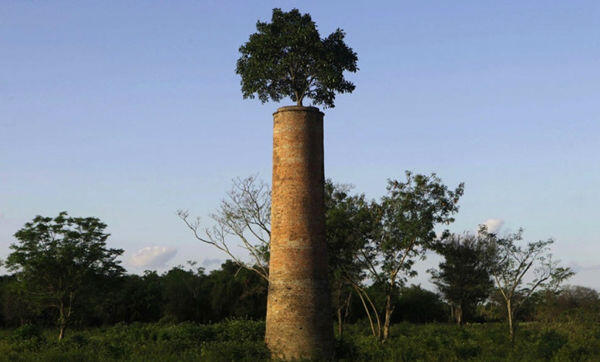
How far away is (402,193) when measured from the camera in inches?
1266

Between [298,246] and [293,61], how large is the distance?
7.48 meters

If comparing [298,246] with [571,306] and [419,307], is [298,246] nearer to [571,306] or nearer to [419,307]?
[419,307]

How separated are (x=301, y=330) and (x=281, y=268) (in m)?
2.31

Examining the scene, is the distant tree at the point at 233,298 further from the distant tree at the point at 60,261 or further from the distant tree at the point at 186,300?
the distant tree at the point at 60,261

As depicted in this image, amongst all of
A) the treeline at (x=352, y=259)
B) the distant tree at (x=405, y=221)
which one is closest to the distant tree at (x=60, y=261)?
the treeline at (x=352, y=259)

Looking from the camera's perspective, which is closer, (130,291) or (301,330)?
(301,330)

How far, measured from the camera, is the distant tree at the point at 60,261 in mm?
35250

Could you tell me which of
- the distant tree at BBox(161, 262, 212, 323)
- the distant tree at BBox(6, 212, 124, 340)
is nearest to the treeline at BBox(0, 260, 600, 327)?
the distant tree at BBox(161, 262, 212, 323)

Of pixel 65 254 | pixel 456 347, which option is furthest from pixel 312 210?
pixel 65 254

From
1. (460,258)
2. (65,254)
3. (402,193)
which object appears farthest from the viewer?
(460,258)

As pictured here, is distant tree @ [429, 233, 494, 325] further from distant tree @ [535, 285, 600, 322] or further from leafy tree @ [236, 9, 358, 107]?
leafy tree @ [236, 9, 358, 107]

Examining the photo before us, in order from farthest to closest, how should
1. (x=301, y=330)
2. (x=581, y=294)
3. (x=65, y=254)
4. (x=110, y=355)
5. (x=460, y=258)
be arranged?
(x=581, y=294)
(x=460, y=258)
(x=65, y=254)
(x=110, y=355)
(x=301, y=330)

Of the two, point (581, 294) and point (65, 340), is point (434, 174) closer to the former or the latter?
point (65, 340)

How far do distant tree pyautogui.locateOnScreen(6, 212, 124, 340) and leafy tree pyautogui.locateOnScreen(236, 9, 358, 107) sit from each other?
1731 cm
